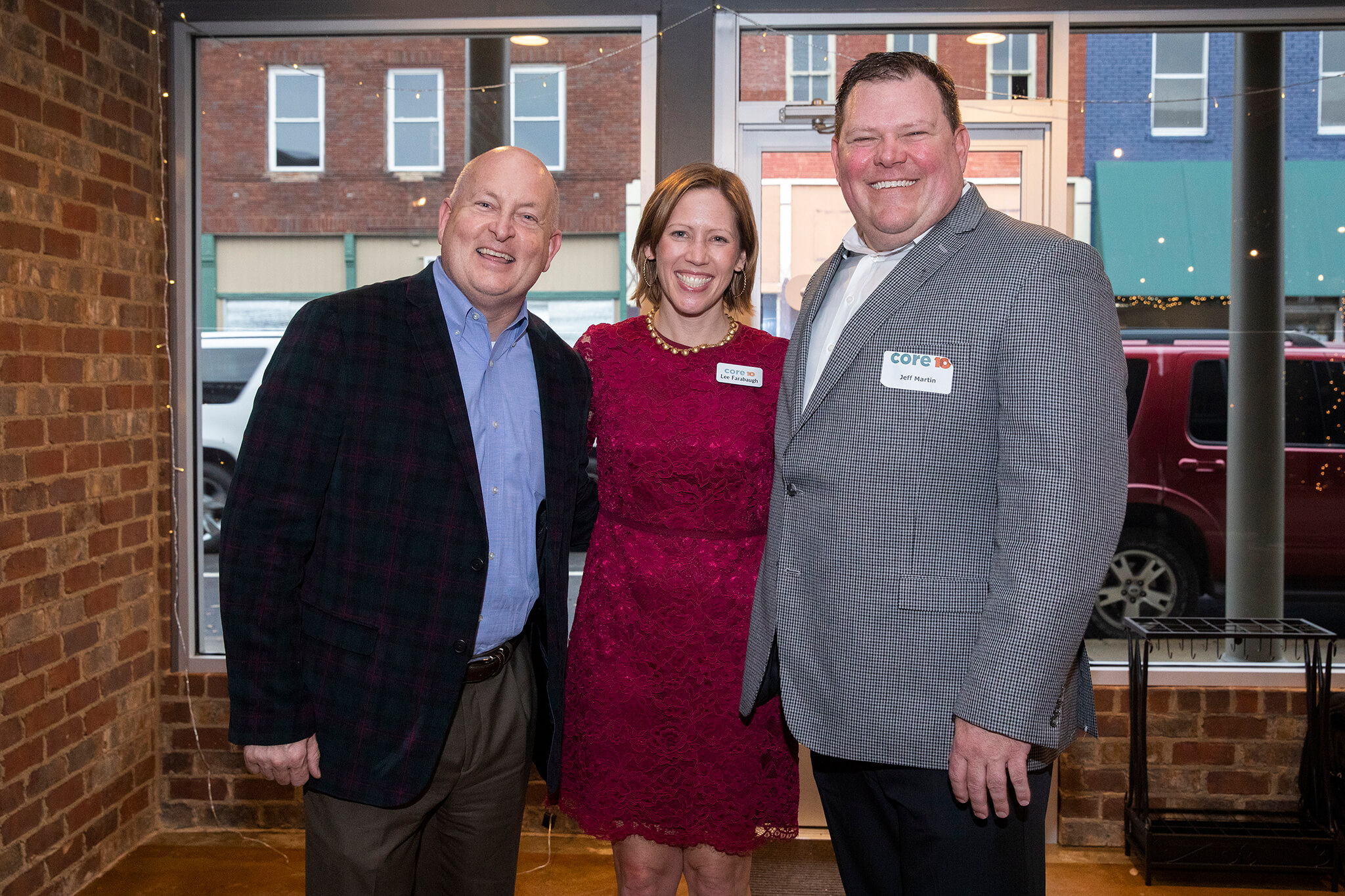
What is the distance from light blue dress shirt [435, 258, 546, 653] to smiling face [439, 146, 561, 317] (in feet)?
0.15

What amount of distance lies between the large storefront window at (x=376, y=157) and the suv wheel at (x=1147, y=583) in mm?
2002

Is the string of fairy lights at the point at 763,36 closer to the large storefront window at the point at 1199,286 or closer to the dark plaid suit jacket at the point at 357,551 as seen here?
the large storefront window at the point at 1199,286

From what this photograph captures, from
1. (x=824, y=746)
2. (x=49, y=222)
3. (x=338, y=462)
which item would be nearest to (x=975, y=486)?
(x=824, y=746)

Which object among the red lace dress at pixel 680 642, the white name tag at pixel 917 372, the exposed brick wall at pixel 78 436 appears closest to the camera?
the white name tag at pixel 917 372

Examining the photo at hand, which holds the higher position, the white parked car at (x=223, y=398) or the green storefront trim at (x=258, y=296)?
the green storefront trim at (x=258, y=296)

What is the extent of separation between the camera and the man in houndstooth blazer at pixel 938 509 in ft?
4.76

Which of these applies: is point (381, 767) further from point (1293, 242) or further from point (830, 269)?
point (1293, 242)

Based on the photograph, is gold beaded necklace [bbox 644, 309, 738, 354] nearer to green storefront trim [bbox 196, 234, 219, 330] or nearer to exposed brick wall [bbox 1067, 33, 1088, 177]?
exposed brick wall [bbox 1067, 33, 1088, 177]

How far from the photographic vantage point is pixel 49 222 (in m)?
2.88

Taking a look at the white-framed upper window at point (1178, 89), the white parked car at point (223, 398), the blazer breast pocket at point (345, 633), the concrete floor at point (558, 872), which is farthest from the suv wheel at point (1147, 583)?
the white parked car at point (223, 398)

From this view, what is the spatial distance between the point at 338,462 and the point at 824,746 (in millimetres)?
965

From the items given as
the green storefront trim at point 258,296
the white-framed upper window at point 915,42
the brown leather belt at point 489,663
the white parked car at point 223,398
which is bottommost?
the brown leather belt at point 489,663

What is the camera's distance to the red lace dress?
2164mm

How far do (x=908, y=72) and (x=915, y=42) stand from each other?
6.49 feet
